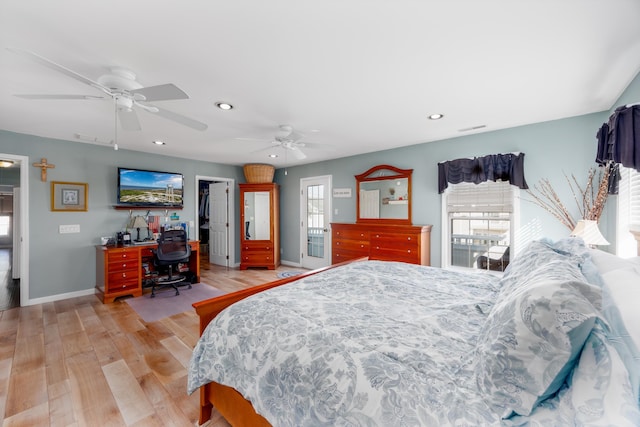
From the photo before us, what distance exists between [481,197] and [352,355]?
3.49m

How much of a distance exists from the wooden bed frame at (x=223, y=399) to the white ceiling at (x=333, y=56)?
1.67 meters

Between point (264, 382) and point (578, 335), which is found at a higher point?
point (578, 335)

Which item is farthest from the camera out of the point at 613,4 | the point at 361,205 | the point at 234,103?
the point at 361,205

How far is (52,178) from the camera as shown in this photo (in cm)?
377

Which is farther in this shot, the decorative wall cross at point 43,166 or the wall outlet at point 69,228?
the wall outlet at point 69,228

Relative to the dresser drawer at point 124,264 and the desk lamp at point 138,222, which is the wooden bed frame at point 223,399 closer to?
the dresser drawer at point 124,264

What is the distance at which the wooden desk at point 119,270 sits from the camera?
3701mm

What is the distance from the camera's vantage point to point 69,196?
12.8 feet

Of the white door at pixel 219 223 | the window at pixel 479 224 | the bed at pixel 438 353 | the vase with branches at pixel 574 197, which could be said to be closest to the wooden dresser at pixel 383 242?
the window at pixel 479 224

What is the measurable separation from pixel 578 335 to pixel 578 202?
128 inches

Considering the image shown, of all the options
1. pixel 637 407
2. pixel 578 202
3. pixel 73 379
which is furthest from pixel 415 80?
pixel 73 379

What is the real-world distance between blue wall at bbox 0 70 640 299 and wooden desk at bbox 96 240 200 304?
411 mm

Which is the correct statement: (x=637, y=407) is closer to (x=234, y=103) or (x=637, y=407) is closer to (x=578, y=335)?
(x=578, y=335)

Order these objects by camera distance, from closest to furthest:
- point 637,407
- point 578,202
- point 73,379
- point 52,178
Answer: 1. point 637,407
2. point 73,379
3. point 578,202
4. point 52,178
